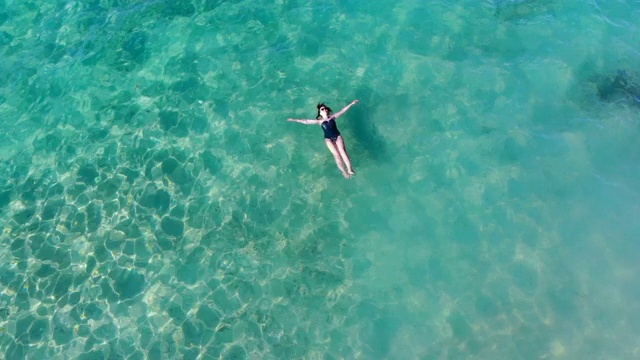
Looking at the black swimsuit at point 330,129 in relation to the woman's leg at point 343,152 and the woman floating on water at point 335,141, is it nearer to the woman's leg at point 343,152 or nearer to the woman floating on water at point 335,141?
the woman floating on water at point 335,141

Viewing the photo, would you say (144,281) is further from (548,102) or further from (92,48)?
(548,102)

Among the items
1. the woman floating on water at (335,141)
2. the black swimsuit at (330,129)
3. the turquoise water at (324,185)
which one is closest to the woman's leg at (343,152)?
the woman floating on water at (335,141)

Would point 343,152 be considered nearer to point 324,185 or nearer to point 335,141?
point 335,141

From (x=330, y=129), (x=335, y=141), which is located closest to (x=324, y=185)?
(x=335, y=141)

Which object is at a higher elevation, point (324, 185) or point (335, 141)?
point (335, 141)

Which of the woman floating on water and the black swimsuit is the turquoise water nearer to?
the woman floating on water

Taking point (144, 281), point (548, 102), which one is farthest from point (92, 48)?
point (548, 102)

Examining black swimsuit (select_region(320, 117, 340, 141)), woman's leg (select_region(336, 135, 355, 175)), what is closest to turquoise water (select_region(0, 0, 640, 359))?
woman's leg (select_region(336, 135, 355, 175))

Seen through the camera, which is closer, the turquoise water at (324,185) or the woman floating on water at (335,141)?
the turquoise water at (324,185)
